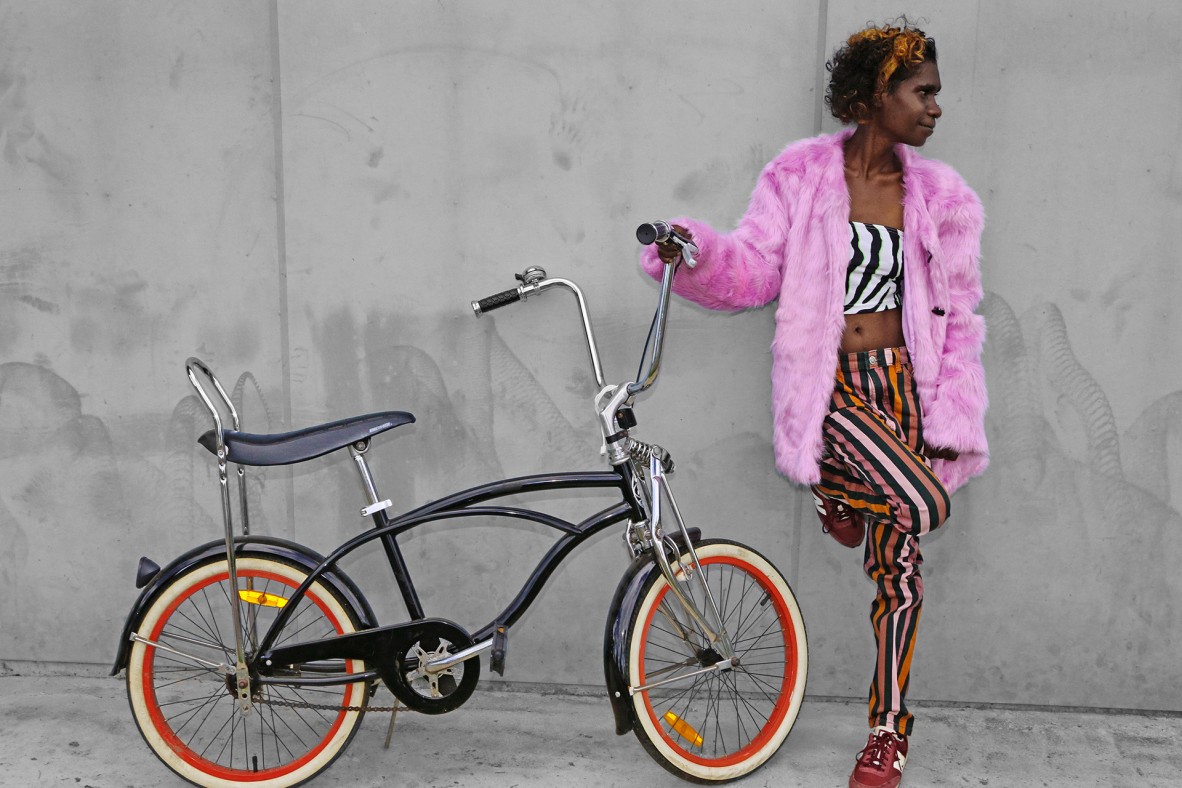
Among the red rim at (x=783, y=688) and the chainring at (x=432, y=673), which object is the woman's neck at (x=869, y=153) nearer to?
the red rim at (x=783, y=688)

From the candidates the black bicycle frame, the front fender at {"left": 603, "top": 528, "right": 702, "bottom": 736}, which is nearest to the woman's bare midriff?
the black bicycle frame

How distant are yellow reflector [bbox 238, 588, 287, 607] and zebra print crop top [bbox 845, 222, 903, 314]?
1.96 m

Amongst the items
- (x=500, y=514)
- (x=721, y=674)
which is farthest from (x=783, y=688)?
(x=500, y=514)

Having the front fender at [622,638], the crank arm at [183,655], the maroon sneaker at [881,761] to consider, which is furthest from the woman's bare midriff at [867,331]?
the crank arm at [183,655]

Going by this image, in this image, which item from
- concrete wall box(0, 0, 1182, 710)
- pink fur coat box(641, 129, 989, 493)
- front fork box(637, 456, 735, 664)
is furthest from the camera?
concrete wall box(0, 0, 1182, 710)

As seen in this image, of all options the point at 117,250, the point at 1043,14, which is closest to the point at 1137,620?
the point at 1043,14

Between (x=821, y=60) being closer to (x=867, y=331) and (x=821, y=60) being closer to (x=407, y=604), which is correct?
(x=867, y=331)

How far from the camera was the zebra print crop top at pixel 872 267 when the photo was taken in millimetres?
3230

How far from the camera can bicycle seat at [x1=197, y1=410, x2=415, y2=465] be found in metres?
3.01

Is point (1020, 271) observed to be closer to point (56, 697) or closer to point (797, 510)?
point (797, 510)

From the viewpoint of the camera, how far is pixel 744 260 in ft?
10.6

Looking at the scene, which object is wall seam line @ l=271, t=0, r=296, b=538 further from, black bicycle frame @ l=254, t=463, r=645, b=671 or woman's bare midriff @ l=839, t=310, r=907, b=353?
woman's bare midriff @ l=839, t=310, r=907, b=353

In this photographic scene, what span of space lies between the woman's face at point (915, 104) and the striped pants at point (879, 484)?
67 centimetres

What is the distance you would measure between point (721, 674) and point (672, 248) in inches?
57.1
